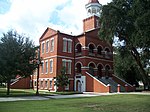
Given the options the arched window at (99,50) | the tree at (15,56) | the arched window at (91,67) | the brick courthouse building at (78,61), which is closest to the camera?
the tree at (15,56)

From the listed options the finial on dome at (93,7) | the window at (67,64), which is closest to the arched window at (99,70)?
the window at (67,64)

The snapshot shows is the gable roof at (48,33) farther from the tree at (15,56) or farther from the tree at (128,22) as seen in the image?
the tree at (128,22)

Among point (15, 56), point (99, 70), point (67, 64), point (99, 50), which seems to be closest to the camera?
point (15, 56)

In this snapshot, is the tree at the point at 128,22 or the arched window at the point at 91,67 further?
the arched window at the point at 91,67

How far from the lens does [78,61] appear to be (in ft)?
144

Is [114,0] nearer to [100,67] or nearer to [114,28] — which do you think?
[114,28]

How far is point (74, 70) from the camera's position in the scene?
44062 millimetres

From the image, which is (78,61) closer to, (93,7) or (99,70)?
(99,70)

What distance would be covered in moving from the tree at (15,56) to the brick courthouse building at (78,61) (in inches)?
511

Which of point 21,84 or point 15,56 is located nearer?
point 15,56

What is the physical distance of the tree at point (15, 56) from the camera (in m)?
26.3

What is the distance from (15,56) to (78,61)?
1890cm

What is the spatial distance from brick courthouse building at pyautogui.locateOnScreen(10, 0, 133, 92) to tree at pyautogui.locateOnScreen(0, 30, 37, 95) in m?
13.0

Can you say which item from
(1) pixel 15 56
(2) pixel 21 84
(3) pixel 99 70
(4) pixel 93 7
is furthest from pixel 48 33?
(1) pixel 15 56
